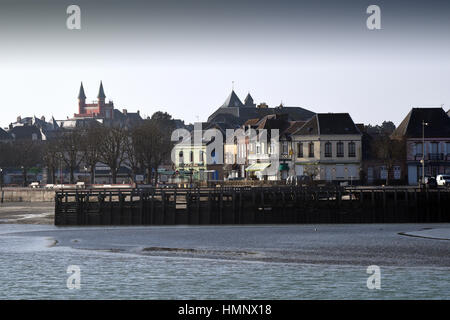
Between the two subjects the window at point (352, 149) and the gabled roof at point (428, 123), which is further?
the window at point (352, 149)

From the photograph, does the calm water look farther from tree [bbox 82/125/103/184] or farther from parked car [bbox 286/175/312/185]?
tree [bbox 82/125/103/184]

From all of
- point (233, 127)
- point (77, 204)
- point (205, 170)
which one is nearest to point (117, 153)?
point (205, 170)

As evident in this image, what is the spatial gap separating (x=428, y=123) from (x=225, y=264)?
73349mm

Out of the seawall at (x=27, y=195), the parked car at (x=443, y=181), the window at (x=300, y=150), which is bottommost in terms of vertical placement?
the seawall at (x=27, y=195)

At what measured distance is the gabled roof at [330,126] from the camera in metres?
110

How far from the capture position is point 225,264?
1633 inches

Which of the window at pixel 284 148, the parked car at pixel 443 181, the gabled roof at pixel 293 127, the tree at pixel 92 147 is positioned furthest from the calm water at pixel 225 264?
the tree at pixel 92 147

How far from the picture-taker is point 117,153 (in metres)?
126

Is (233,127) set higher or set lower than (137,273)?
higher

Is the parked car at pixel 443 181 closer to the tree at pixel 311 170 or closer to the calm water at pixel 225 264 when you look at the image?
the tree at pixel 311 170

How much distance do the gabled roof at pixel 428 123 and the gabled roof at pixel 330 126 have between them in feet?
22.7

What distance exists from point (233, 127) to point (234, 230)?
8313 centimetres

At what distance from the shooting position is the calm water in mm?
33875
